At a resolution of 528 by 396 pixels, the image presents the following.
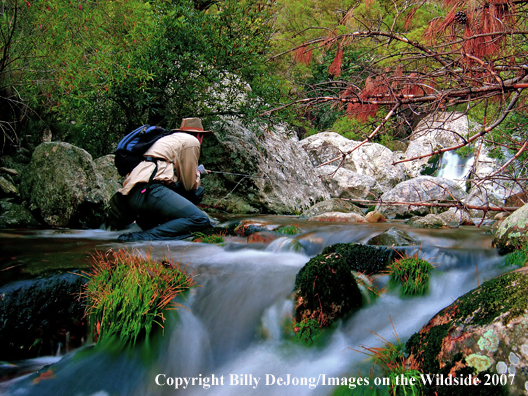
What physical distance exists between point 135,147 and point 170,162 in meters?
0.55

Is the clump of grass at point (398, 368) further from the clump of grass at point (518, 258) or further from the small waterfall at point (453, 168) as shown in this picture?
the small waterfall at point (453, 168)

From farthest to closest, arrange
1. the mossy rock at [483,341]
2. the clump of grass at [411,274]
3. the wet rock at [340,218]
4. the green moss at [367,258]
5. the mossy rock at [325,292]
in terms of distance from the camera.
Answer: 1. the wet rock at [340,218]
2. the green moss at [367,258]
3. the clump of grass at [411,274]
4. the mossy rock at [325,292]
5. the mossy rock at [483,341]

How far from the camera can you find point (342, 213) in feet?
27.4

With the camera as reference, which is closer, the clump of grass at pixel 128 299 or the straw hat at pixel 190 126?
the clump of grass at pixel 128 299

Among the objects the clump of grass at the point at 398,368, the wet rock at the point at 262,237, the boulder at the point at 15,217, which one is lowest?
the clump of grass at the point at 398,368

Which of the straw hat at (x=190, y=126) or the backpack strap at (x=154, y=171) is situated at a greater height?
the straw hat at (x=190, y=126)

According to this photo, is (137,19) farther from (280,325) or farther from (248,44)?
(280,325)

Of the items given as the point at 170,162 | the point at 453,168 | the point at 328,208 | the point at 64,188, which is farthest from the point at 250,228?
the point at 453,168

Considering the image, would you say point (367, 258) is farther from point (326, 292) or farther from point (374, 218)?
point (374, 218)

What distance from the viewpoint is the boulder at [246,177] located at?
29.6 feet

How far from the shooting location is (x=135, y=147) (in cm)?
527

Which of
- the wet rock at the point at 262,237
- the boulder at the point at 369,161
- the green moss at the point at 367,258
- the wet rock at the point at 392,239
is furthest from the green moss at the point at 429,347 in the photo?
the boulder at the point at 369,161

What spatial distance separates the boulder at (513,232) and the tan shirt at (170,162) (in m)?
4.34

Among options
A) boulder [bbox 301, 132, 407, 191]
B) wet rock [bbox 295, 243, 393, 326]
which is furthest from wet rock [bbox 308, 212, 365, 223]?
boulder [bbox 301, 132, 407, 191]
